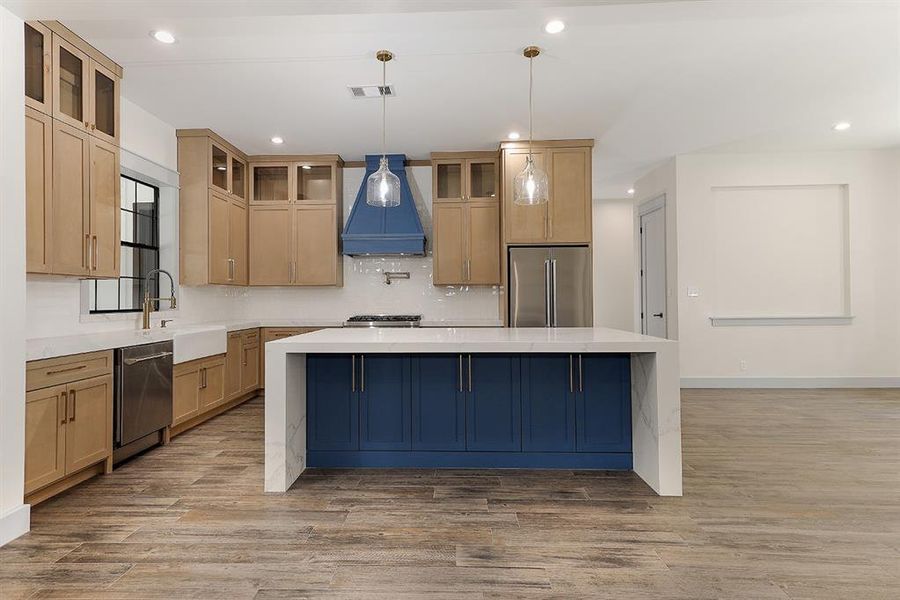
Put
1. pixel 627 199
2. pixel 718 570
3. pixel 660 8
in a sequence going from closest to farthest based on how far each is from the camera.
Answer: pixel 718 570 → pixel 660 8 → pixel 627 199

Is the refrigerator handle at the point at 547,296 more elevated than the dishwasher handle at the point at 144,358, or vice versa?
the refrigerator handle at the point at 547,296

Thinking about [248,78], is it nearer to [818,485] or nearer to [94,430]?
[94,430]

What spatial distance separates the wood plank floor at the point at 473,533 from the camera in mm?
1946

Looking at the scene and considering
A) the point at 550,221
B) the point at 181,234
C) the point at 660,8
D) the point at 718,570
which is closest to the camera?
the point at 718,570

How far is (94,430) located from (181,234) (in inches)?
94.5

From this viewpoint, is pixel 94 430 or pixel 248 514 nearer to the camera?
pixel 248 514

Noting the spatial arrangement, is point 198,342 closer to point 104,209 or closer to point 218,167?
point 104,209

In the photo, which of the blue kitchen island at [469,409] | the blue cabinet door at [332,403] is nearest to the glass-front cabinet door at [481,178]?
the blue kitchen island at [469,409]

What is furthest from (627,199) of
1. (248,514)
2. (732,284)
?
(248,514)

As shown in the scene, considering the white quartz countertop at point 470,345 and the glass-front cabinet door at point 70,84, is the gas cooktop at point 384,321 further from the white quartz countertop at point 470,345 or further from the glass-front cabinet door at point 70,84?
the glass-front cabinet door at point 70,84

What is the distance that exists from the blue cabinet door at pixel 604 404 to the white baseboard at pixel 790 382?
10.8 ft

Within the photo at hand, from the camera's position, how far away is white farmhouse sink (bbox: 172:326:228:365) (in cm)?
401

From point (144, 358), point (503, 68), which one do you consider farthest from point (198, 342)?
point (503, 68)

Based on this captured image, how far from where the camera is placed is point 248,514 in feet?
8.52
